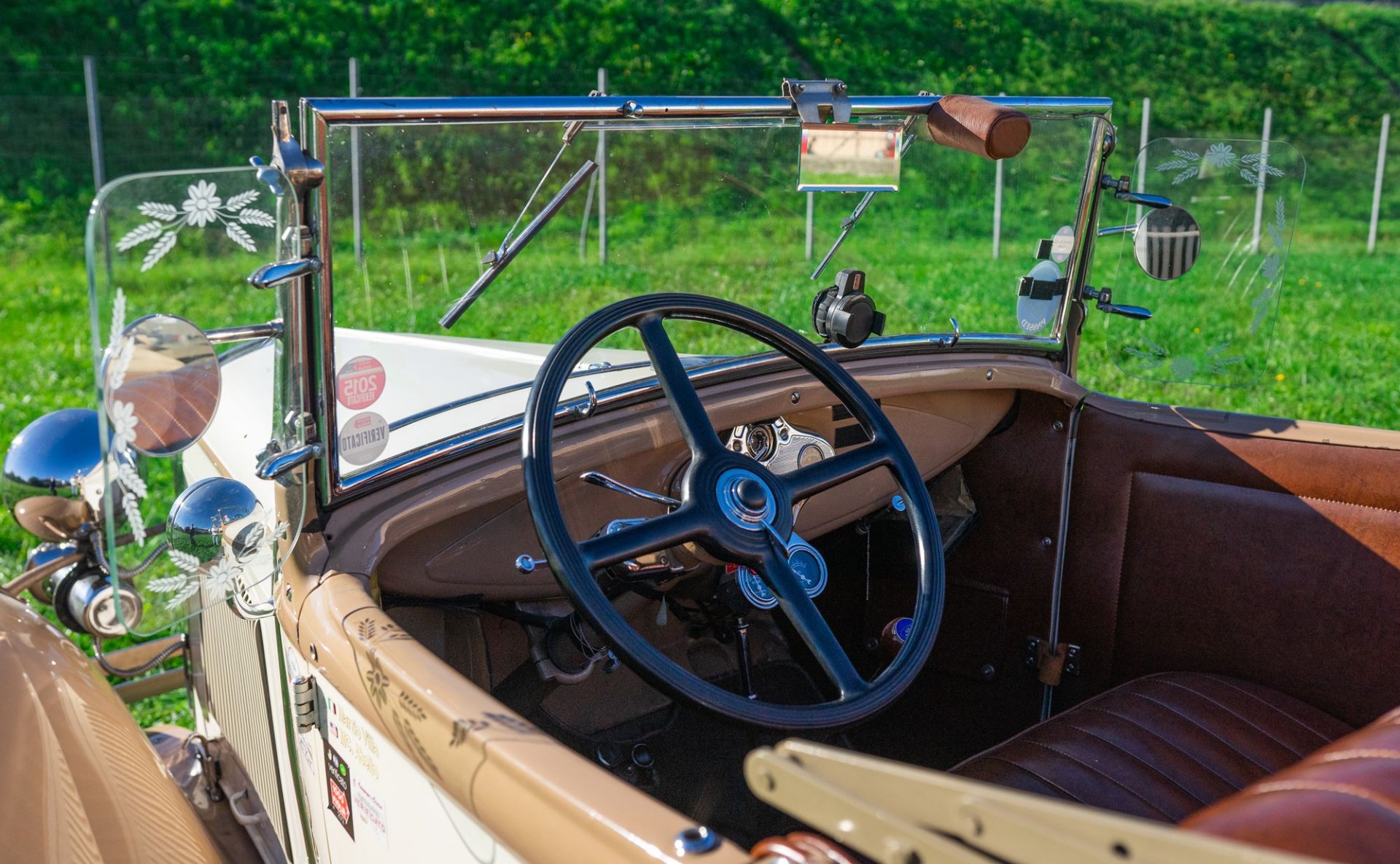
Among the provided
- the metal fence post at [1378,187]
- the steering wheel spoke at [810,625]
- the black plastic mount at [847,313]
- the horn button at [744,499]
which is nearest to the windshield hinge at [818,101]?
the black plastic mount at [847,313]

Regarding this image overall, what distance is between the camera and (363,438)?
168 cm

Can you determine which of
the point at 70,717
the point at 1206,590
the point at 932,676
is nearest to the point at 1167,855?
Result: the point at 70,717

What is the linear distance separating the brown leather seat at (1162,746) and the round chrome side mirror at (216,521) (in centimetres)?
113

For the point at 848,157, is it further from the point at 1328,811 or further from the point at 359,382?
the point at 1328,811

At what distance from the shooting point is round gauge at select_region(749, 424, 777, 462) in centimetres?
204

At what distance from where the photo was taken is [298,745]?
1643mm

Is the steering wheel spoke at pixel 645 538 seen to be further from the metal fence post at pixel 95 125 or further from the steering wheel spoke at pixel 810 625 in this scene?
the metal fence post at pixel 95 125

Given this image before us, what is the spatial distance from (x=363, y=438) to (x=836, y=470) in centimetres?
72

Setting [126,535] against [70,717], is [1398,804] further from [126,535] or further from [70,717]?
[70,717]

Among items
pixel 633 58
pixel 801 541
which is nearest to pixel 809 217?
pixel 801 541

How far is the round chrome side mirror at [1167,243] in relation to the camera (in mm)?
2387

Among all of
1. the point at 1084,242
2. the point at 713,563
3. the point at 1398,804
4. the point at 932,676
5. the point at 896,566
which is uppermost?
the point at 1084,242

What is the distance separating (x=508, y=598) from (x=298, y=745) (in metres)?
0.41

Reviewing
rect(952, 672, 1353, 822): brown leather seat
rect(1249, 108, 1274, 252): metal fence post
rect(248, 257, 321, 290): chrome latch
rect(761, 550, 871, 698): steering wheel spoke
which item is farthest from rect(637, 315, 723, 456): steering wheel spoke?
rect(1249, 108, 1274, 252): metal fence post
